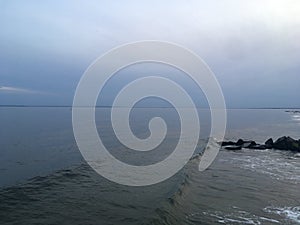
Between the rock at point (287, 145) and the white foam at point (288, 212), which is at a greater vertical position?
the rock at point (287, 145)

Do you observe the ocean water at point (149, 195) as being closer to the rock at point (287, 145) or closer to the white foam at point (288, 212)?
the white foam at point (288, 212)

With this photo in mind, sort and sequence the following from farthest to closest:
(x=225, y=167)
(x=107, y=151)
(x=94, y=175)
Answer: (x=107, y=151)
(x=225, y=167)
(x=94, y=175)

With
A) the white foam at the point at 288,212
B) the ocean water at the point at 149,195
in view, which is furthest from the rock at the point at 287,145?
the white foam at the point at 288,212

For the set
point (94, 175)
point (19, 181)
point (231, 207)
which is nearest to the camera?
→ point (231, 207)

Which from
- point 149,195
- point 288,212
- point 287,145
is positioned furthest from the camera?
point 287,145

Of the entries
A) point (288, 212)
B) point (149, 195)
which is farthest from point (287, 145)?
point (149, 195)

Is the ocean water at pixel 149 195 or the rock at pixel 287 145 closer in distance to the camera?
the ocean water at pixel 149 195

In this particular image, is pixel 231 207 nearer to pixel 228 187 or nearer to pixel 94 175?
pixel 228 187

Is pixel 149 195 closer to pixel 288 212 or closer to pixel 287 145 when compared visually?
pixel 288 212

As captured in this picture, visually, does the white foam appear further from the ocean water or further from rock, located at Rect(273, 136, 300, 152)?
rock, located at Rect(273, 136, 300, 152)

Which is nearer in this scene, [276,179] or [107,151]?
[276,179]

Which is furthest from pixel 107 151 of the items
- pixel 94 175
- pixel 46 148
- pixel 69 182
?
pixel 69 182

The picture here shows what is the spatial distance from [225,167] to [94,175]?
1132 centimetres

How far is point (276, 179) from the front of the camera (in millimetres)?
22219
